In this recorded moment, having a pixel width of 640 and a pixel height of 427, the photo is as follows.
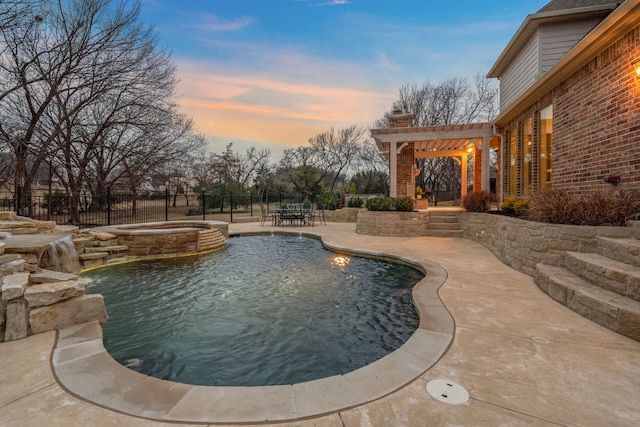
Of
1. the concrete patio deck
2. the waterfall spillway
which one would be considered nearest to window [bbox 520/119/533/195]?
the concrete patio deck

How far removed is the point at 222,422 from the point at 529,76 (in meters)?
10.8

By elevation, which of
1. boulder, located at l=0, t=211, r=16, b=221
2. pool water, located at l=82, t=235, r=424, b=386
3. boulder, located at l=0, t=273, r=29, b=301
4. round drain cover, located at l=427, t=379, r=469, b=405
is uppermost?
boulder, located at l=0, t=211, r=16, b=221

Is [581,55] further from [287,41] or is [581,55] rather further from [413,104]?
[413,104]

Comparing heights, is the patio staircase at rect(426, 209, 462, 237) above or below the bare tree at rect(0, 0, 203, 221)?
below

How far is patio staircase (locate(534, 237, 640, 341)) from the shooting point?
2.61m

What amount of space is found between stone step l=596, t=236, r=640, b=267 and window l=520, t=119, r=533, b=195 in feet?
14.5

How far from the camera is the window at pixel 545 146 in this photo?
6.83 m

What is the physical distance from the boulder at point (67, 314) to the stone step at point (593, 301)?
480 cm

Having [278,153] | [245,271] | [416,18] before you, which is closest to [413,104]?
[416,18]

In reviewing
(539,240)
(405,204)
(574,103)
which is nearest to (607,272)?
(539,240)

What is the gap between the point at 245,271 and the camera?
5.36 metres

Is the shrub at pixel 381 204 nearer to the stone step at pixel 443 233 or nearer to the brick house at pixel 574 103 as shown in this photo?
the stone step at pixel 443 233

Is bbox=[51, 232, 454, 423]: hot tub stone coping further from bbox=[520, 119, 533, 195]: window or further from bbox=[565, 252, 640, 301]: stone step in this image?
bbox=[520, 119, 533, 195]: window

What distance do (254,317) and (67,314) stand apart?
5.64 feet
